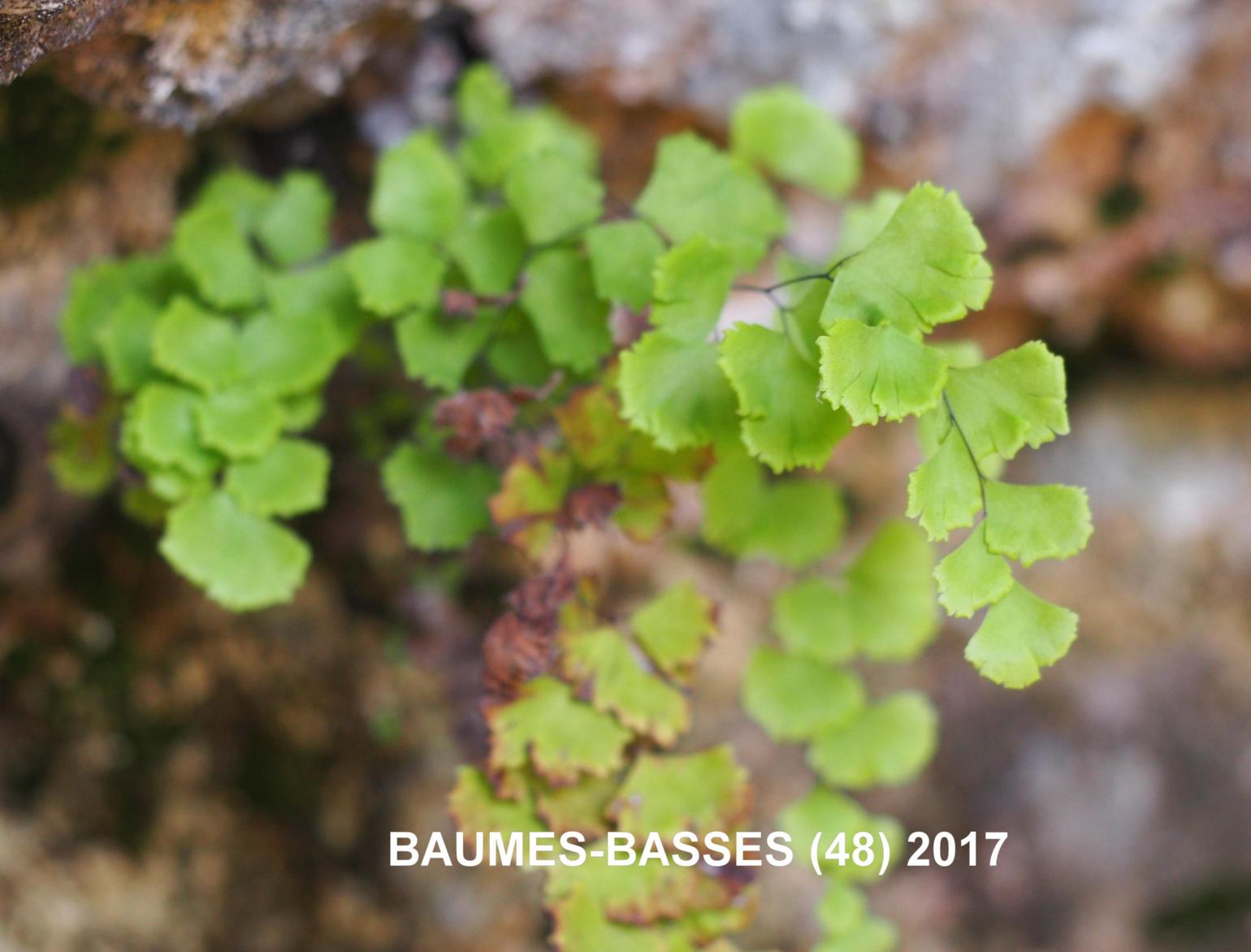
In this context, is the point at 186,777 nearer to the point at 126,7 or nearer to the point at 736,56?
the point at 126,7

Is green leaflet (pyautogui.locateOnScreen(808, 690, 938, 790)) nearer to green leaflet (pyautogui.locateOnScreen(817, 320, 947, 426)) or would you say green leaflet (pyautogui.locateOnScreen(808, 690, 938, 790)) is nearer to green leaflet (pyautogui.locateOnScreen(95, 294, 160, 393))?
green leaflet (pyautogui.locateOnScreen(817, 320, 947, 426))

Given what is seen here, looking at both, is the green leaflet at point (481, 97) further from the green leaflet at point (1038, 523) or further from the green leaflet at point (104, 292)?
the green leaflet at point (1038, 523)

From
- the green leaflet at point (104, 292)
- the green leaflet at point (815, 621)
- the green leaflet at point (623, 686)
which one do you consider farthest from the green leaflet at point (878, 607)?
the green leaflet at point (104, 292)

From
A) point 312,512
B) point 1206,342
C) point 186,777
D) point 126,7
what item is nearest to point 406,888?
point 186,777

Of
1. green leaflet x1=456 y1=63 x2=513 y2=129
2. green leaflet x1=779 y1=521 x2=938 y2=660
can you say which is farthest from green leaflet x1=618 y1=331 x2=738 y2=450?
green leaflet x1=456 y1=63 x2=513 y2=129

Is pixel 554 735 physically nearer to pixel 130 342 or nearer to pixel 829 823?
pixel 829 823

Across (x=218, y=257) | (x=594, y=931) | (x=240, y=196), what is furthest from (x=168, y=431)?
(x=594, y=931)
